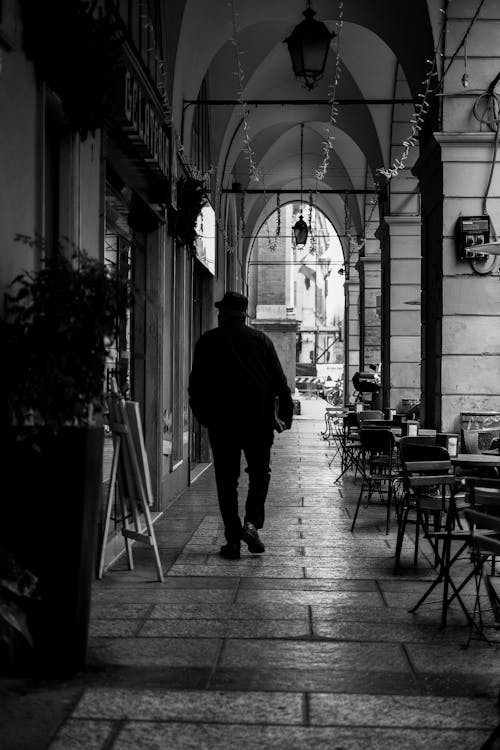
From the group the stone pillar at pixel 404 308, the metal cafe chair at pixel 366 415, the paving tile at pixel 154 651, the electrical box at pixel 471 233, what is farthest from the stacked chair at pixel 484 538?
the stone pillar at pixel 404 308

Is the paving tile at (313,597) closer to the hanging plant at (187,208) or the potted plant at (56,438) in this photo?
the potted plant at (56,438)

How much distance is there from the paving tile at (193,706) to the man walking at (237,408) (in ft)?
8.98

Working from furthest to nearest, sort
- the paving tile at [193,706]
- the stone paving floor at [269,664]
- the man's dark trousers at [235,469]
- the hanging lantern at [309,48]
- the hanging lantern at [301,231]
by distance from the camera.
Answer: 1. the hanging lantern at [301,231]
2. the hanging lantern at [309,48]
3. the man's dark trousers at [235,469]
4. the paving tile at [193,706]
5. the stone paving floor at [269,664]

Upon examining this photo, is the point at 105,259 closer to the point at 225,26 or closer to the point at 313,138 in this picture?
the point at 225,26

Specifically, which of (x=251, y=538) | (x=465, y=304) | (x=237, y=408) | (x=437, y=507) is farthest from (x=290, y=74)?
(x=437, y=507)

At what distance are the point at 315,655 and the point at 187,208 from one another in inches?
257

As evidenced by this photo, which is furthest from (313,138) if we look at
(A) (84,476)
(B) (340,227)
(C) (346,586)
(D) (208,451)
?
(A) (84,476)

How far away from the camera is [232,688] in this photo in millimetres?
3730

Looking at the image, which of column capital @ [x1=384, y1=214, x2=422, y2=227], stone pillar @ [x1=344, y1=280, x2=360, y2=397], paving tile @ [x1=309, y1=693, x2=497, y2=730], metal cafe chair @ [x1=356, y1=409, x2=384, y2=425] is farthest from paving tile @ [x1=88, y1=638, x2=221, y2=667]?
stone pillar @ [x1=344, y1=280, x2=360, y2=397]

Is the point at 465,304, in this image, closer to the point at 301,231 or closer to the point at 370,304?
the point at 301,231

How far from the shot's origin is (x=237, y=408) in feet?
21.0

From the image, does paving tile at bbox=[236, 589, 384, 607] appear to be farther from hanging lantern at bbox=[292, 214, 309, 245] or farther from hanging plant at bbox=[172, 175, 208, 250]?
hanging lantern at bbox=[292, 214, 309, 245]

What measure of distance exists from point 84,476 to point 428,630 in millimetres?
1907

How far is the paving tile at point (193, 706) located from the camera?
3410mm
